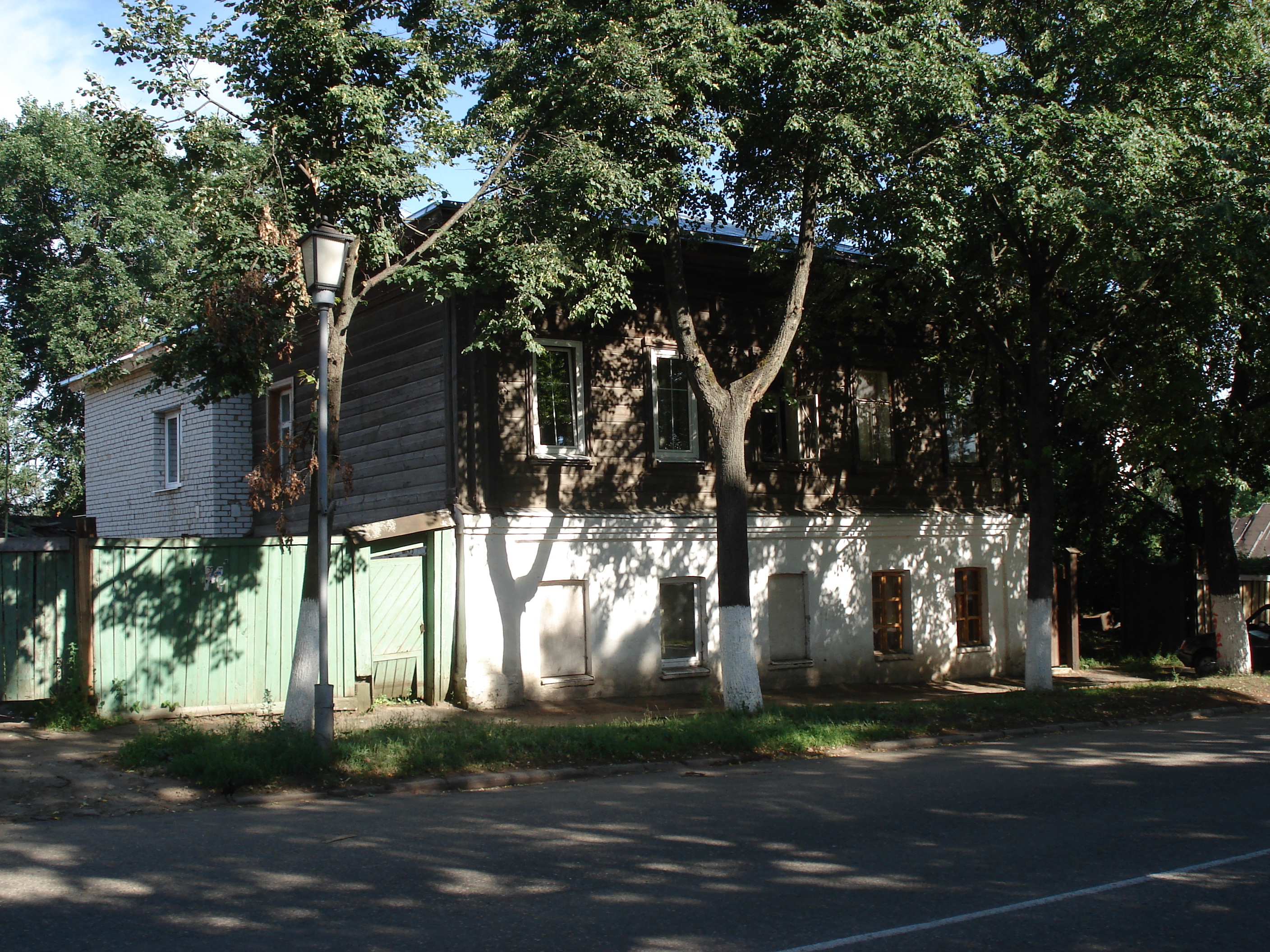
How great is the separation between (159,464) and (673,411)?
38.4 ft

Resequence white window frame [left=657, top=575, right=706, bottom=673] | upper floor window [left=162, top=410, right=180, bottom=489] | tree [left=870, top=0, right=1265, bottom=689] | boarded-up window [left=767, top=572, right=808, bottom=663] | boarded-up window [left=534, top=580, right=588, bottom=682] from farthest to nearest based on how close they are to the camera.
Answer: upper floor window [left=162, top=410, right=180, bottom=489] < boarded-up window [left=767, top=572, right=808, bottom=663] < white window frame [left=657, top=575, right=706, bottom=673] < boarded-up window [left=534, top=580, right=588, bottom=682] < tree [left=870, top=0, right=1265, bottom=689]

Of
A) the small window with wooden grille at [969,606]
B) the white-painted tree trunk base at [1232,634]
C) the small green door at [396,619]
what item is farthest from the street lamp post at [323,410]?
the white-painted tree trunk base at [1232,634]

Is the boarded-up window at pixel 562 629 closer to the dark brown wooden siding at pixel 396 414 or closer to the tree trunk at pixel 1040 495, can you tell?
the dark brown wooden siding at pixel 396 414

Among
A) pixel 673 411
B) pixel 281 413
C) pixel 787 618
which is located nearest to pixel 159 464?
pixel 281 413

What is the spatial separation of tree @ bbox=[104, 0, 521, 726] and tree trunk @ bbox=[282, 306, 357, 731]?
18mm

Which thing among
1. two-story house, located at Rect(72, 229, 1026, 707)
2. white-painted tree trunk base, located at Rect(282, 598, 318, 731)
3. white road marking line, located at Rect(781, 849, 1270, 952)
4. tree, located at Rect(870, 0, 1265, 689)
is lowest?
white road marking line, located at Rect(781, 849, 1270, 952)

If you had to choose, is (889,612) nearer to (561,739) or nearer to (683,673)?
(683,673)

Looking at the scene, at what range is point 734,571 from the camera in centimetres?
1303

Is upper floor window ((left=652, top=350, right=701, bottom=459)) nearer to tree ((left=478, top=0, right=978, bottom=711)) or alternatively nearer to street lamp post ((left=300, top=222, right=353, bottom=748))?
tree ((left=478, top=0, right=978, bottom=711))

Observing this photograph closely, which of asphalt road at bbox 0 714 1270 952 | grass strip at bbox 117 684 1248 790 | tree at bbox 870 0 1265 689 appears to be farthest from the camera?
tree at bbox 870 0 1265 689

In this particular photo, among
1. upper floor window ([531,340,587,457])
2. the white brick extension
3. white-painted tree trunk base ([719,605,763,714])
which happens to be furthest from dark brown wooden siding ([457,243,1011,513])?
the white brick extension

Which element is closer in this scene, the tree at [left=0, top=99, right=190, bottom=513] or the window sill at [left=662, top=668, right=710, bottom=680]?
the window sill at [left=662, top=668, right=710, bottom=680]

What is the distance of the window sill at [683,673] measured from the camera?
16.0m

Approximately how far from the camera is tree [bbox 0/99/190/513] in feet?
105
